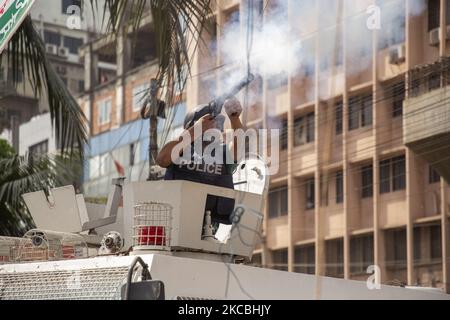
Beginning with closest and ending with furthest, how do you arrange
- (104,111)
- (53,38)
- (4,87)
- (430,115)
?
(4,87)
(430,115)
(104,111)
(53,38)

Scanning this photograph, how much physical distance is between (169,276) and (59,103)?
7.48 m

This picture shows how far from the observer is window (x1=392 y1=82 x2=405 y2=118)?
104ft

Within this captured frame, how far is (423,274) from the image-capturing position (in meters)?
33.5

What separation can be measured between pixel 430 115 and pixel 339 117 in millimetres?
6093

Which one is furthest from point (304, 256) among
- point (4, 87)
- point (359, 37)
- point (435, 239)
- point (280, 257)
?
point (4, 87)

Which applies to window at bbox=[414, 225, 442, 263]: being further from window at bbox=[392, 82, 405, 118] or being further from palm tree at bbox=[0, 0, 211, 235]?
palm tree at bbox=[0, 0, 211, 235]

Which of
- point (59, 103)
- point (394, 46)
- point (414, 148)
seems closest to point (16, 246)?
point (59, 103)

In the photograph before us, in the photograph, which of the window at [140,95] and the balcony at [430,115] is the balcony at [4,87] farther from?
the balcony at [430,115]

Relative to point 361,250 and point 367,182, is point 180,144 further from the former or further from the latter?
point 361,250

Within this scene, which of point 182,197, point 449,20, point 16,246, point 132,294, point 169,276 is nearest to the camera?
point 132,294

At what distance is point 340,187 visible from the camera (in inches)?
1393

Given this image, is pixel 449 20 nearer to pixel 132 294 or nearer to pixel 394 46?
pixel 394 46

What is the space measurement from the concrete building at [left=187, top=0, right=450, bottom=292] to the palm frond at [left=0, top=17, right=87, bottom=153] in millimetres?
13431

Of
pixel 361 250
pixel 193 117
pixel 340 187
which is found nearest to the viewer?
pixel 193 117
